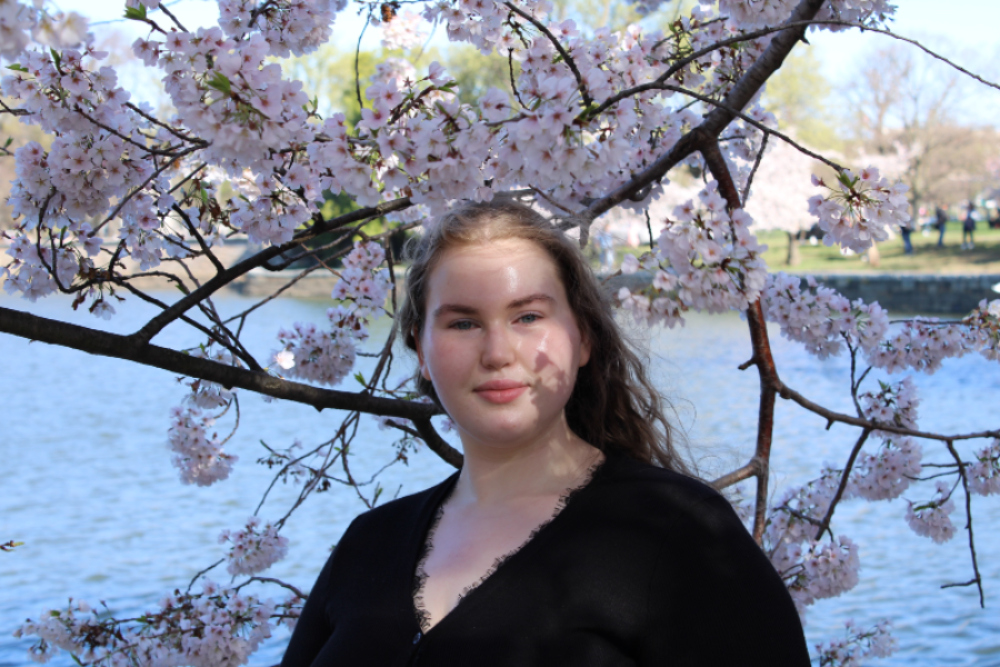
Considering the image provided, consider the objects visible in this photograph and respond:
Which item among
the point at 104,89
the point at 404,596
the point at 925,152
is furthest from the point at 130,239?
→ the point at 925,152

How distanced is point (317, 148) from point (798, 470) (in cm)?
651

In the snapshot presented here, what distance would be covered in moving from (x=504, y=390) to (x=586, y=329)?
0.25m

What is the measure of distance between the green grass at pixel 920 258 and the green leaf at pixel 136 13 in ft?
63.4

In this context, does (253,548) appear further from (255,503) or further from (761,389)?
(255,503)

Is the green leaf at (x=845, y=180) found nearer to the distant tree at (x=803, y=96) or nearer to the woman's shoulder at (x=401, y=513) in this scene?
the woman's shoulder at (x=401, y=513)

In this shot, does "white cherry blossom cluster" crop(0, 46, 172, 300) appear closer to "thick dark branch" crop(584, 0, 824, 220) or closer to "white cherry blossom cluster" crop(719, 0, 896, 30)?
"thick dark branch" crop(584, 0, 824, 220)

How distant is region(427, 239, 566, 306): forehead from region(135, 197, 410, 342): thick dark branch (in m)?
0.37

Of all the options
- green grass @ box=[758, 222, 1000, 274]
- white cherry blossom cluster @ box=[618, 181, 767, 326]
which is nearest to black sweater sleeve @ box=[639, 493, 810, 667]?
white cherry blossom cluster @ box=[618, 181, 767, 326]

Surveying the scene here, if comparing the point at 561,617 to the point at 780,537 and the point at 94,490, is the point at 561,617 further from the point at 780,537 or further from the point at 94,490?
the point at 94,490

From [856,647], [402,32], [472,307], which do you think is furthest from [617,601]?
[402,32]

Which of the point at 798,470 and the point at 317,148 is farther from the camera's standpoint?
the point at 798,470

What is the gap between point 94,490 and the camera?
289 inches

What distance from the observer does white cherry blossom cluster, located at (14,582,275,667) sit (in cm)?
270

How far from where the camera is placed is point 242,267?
2086 mm
